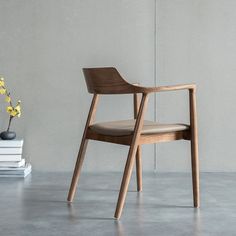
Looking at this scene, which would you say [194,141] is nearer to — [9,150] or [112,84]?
[112,84]

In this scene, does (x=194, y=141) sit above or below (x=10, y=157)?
above

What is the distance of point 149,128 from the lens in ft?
8.88

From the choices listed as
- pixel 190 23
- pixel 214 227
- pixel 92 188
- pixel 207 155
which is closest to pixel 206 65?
pixel 190 23

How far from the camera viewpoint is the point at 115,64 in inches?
153

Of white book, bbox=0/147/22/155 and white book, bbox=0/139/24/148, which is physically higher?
white book, bbox=0/139/24/148

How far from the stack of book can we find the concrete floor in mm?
104

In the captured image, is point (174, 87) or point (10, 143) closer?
point (174, 87)

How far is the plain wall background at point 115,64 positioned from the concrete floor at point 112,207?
21 centimetres

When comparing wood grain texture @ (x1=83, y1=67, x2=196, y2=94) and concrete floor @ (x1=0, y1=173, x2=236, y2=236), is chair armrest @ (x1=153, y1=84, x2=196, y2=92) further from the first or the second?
concrete floor @ (x1=0, y1=173, x2=236, y2=236)

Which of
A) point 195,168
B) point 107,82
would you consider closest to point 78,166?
point 107,82

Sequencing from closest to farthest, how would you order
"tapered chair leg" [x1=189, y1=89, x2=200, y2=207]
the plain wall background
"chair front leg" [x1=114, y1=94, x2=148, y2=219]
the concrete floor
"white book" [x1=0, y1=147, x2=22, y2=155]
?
the concrete floor, "chair front leg" [x1=114, y1=94, x2=148, y2=219], "tapered chair leg" [x1=189, y1=89, x2=200, y2=207], "white book" [x1=0, y1=147, x2=22, y2=155], the plain wall background

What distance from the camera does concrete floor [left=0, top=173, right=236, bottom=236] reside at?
241 centimetres

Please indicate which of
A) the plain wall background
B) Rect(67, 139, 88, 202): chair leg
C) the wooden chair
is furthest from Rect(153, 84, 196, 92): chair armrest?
the plain wall background

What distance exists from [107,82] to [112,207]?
0.70 m
